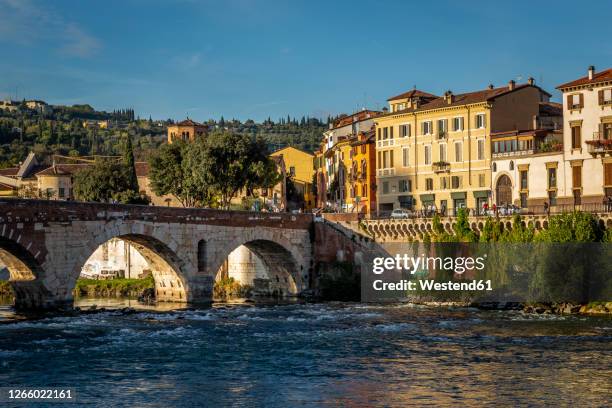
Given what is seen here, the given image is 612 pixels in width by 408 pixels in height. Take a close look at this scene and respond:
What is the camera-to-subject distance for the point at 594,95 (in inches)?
2926

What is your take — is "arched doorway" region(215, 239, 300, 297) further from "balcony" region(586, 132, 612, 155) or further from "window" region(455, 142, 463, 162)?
"balcony" region(586, 132, 612, 155)

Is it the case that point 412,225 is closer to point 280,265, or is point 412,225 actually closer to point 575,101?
point 280,265

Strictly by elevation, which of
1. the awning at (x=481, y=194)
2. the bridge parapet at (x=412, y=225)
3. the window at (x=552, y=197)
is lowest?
the bridge parapet at (x=412, y=225)

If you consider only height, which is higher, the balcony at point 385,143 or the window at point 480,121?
the window at point 480,121

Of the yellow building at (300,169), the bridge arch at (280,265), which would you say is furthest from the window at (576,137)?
the yellow building at (300,169)

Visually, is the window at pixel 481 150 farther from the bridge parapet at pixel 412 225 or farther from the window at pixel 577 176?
the window at pixel 577 176

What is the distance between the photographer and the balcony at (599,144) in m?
72.3

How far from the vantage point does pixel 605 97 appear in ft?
242

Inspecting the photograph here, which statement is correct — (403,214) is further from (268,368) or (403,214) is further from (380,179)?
(268,368)

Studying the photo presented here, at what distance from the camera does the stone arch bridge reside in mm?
57469

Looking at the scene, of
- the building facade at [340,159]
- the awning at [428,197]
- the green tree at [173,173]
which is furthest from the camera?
the building facade at [340,159]

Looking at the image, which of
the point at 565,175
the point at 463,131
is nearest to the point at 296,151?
the point at 463,131

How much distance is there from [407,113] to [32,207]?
42.6m

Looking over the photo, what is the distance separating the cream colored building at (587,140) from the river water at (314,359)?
655 inches
